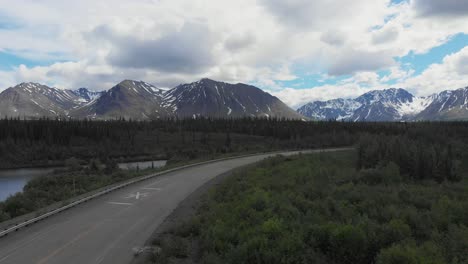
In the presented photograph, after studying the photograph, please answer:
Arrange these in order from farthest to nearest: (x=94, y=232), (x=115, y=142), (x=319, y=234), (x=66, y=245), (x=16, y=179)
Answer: (x=115, y=142) → (x=16, y=179) → (x=94, y=232) → (x=66, y=245) → (x=319, y=234)

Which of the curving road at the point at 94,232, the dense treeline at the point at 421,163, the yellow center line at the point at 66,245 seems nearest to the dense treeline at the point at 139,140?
the dense treeline at the point at 421,163

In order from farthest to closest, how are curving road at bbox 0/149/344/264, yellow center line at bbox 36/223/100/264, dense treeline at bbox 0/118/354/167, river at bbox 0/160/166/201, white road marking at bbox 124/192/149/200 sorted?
dense treeline at bbox 0/118/354/167 → river at bbox 0/160/166/201 → white road marking at bbox 124/192/149/200 → curving road at bbox 0/149/344/264 → yellow center line at bbox 36/223/100/264

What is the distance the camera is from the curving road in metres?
10.8

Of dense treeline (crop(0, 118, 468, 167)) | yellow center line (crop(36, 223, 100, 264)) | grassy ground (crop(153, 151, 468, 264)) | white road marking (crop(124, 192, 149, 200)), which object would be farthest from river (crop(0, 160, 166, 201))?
grassy ground (crop(153, 151, 468, 264))

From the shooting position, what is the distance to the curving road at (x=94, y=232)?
10812 millimetres

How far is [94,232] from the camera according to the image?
13547mm

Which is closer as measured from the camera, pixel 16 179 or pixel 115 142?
pixel 16 179

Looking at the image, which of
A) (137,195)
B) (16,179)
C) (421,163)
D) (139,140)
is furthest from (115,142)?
(421,163)

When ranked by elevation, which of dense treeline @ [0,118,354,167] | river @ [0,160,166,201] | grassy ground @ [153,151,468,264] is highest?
grassy ground @ [153,151,468,264]

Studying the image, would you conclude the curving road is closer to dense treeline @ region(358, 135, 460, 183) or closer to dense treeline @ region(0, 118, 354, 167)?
dense treeline @ region(358, 135, 460, 183)

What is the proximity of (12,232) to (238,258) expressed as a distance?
1003 cm

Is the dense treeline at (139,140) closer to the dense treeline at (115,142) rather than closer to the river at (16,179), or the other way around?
the dense treeline at (115,142)

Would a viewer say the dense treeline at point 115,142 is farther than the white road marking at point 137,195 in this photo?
Yes

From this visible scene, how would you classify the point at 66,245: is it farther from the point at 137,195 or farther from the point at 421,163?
the point at 421,163
